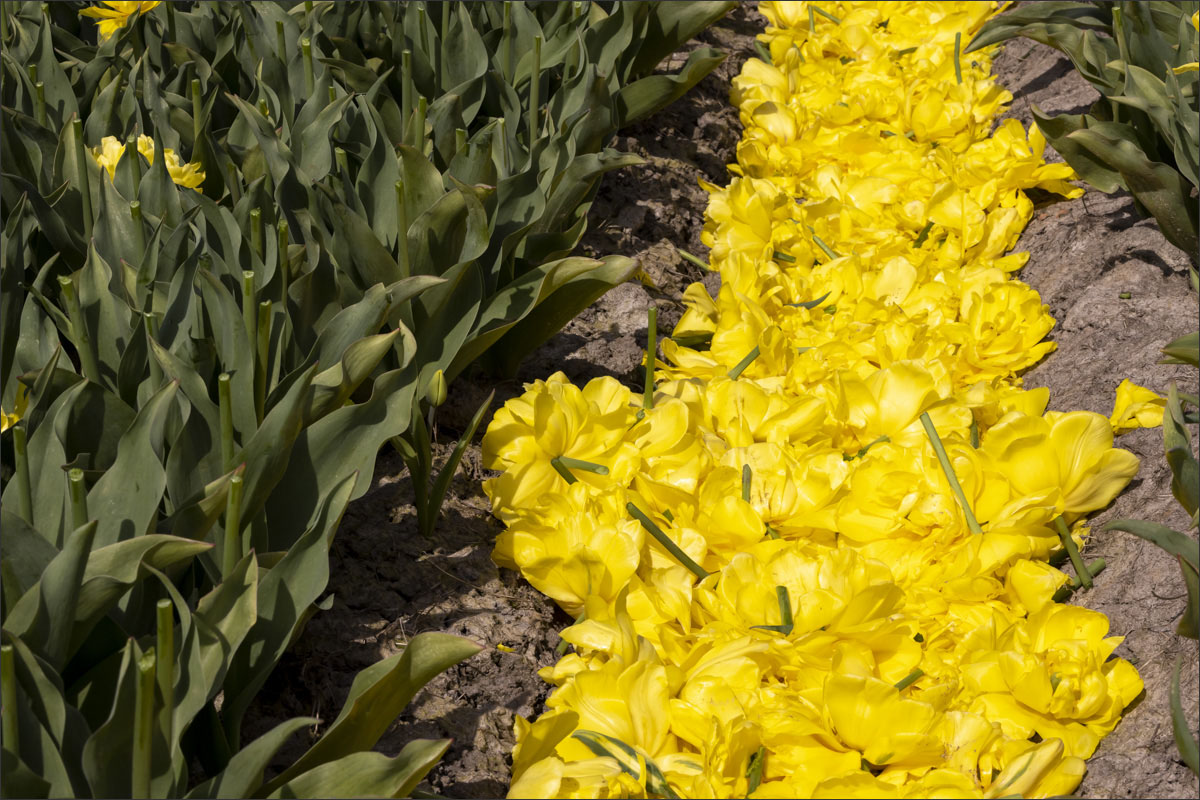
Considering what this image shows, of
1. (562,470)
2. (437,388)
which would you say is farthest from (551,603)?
(437,388)

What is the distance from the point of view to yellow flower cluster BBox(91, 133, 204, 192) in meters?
2.33

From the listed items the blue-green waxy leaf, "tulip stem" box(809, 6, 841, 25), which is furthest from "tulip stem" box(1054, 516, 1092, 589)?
"tulip stem" box(809, 6, 841, 25)

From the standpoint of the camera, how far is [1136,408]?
211cm

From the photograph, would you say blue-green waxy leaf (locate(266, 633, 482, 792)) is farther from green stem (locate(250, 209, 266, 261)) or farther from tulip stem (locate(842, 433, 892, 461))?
tulip stem (locate(842, 433, 892, 461))

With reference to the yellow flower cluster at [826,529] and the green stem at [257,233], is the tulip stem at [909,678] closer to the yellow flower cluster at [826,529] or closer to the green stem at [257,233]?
the yellow flower cluster at [826,529]

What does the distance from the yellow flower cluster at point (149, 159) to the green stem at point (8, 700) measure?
52.1 inches

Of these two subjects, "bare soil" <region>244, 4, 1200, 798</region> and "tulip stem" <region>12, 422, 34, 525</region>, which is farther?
"bare soil" <region>244, 4, 1200, 798</region>

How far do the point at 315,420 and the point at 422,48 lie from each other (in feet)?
4.49

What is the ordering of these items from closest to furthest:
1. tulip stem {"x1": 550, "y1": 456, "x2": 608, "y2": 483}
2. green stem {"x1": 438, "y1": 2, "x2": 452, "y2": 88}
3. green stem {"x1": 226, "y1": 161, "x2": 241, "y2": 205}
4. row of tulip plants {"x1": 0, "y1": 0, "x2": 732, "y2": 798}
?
row of tulip plants {"x1": 0, "y1": 0, "x2": 732, "y2": 798}, tulip stem {"x1": 550, "y1": 456, "x2": 608, "y2": 483}, green stem {"x1": 226, "y1": 161, "x2": 241, "y2": 205}, green stem {"x1": 438, "y1": 2, "x2": 452, "y2": 88}

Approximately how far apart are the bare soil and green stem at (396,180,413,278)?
0.39 meters

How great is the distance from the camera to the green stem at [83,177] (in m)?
2.16

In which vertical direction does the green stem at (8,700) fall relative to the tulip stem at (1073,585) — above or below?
above

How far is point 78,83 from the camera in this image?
2.81m

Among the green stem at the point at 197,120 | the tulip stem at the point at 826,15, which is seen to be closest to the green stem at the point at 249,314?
the green stem at the point at 197,120
